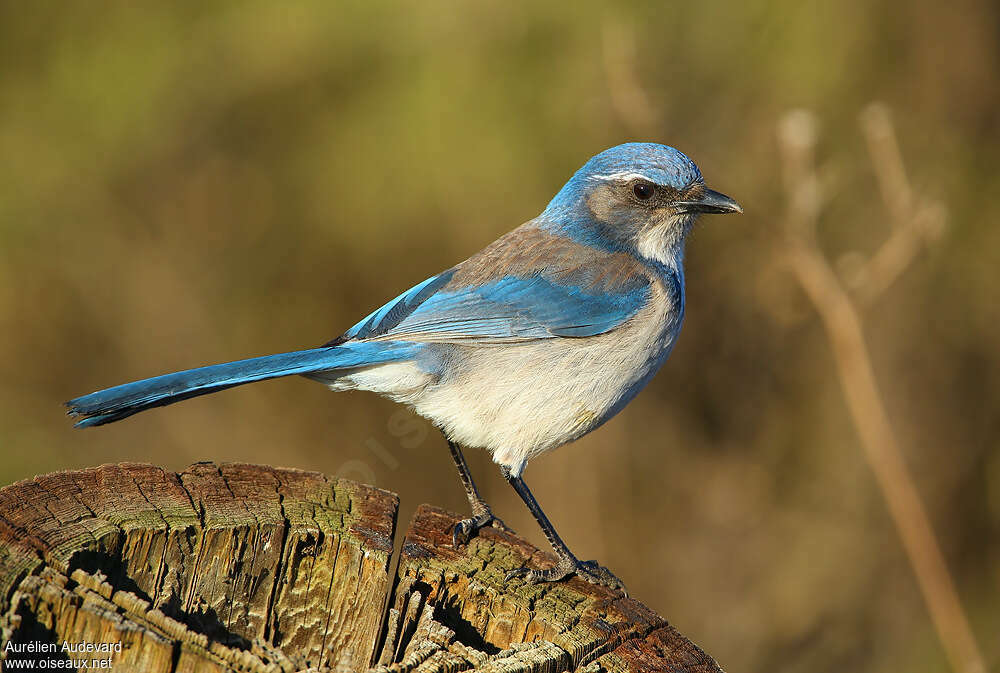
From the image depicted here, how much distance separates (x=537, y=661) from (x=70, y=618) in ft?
4.23

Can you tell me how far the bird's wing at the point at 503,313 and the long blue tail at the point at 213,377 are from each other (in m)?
0.11

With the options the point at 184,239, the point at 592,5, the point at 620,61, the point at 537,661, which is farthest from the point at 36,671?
the point at 592,5

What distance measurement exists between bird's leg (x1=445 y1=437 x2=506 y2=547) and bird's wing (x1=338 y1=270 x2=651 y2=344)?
564mm

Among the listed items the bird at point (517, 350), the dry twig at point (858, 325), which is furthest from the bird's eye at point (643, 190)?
the dry twig at point (858, 325)

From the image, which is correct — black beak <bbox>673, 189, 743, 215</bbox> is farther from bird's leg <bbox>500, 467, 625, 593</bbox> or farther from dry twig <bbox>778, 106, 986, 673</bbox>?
bird's leg <bbox>500, 467, 625, 593</bbox>

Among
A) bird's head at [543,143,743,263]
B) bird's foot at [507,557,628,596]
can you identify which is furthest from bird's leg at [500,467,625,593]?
bird's head at [543,143,743,263]

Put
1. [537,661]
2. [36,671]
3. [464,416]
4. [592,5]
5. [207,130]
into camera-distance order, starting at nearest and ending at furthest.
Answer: [36,671], [537,661], [464,416], [592,5], [207,130]

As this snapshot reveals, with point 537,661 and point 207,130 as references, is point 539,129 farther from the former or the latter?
point 537,661

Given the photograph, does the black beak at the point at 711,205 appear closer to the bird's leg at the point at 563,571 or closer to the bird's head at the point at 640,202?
the bird's head at the point at 640,202

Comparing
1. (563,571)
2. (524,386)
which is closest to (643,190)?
(524,386)

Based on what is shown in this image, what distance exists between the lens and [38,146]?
638 centimetres

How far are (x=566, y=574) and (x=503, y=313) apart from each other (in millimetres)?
1238

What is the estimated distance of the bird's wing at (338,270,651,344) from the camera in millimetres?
4305

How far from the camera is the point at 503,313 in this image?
434cm
